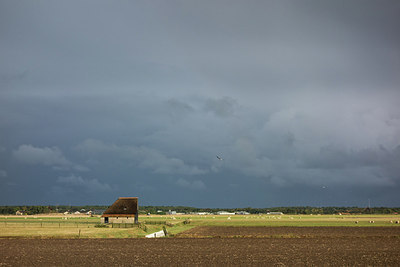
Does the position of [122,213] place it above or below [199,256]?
above

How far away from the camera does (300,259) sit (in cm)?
3681

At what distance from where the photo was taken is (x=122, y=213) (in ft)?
302

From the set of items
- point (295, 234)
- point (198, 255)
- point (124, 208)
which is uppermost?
point (124, 208)

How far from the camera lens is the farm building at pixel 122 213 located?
9112cm

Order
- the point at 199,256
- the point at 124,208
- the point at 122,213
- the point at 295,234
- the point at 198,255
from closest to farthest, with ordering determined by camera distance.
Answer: the point at 199,256 < the point at 198,255 < the point at 295,234 < the point at 122,213 < the point at 124,208

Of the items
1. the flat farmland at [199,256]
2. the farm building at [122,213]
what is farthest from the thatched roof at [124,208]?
the flat farmland at [199,256]

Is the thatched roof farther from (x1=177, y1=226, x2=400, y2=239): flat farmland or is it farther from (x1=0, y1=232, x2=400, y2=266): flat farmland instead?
(x1=0, y1=232, x2=400, y2=266): flat farmland

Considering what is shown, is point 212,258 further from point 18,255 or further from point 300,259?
point 18,255

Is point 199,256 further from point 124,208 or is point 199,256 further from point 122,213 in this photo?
point 124,208

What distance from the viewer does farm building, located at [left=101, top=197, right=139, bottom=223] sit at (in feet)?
299

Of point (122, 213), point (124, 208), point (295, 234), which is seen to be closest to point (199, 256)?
point (295, 234)

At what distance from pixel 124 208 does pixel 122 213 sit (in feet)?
4.22

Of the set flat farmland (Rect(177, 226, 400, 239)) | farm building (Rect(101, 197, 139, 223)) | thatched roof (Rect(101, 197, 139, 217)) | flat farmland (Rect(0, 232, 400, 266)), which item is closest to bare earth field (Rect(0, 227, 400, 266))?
flat farmland (Rect(0, 232, 400, 266))

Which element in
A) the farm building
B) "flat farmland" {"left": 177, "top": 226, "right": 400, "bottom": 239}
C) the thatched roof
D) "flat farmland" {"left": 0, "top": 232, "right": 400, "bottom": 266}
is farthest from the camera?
the thatched roof
